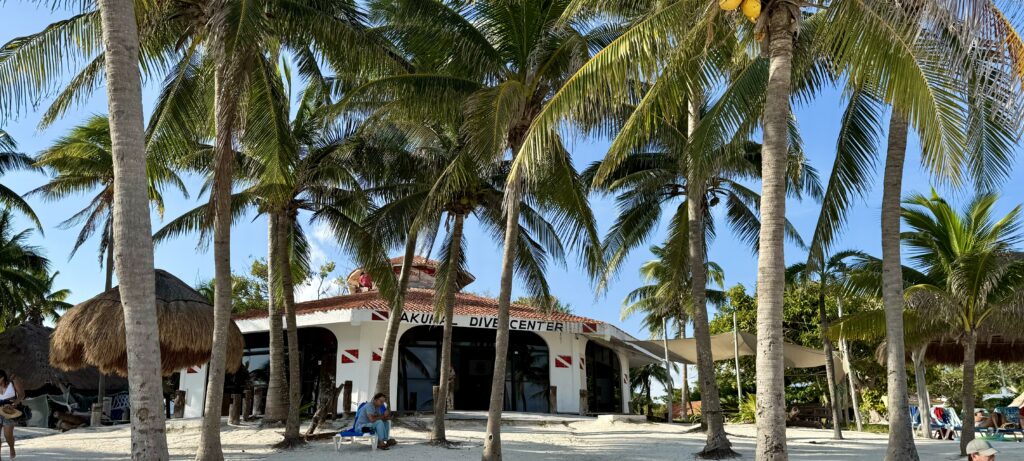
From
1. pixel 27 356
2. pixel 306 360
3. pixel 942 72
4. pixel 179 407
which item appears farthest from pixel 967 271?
pixel 27 356

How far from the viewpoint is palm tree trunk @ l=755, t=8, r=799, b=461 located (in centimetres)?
755

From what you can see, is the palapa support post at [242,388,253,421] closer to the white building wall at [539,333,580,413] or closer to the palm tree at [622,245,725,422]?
the white building wall at [539,333,580,413]

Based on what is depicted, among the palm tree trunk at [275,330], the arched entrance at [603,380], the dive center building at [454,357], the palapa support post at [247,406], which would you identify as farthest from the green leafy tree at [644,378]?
the palm tree trunk at [275,330]

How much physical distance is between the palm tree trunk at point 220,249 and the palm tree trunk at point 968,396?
1055cm

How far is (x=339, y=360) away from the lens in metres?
22.0

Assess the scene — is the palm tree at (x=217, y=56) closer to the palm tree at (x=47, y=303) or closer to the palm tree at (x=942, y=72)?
the palm tree at (x=942, y=72)

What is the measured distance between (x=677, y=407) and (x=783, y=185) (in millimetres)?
30102

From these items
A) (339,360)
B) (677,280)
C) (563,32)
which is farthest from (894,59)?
(339,360)

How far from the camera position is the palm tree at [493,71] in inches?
479

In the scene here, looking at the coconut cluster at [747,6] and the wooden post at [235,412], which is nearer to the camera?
the coconut cluster at [747,6]

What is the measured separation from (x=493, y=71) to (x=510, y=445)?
22.4 ft

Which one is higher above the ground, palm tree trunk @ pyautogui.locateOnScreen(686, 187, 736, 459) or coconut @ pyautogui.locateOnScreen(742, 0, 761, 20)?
coconut @ pyautogui.locateOnScreen(742, 0, 761, 20)

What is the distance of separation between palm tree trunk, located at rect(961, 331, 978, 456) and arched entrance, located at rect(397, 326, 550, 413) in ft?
42.4

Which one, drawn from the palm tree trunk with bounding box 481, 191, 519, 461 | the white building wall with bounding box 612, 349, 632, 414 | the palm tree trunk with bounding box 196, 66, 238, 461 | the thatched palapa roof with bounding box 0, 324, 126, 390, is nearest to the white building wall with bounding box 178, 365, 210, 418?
the thatched palapa roof with bounding box 0, 324, 126, 390
